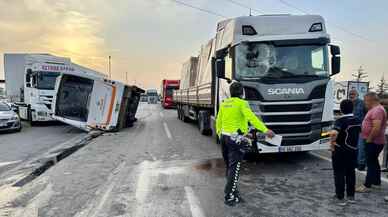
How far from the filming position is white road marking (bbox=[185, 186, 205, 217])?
15.0ft

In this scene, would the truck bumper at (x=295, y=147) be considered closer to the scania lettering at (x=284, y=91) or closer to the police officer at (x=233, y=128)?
the scania lettering at (x=284, y=91)

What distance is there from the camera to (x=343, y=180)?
510cm

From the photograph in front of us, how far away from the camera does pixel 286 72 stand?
7.43 m

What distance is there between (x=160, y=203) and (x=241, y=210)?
3.88 ft

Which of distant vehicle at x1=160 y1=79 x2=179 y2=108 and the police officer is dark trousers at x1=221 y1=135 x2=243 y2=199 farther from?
distant vehicle at x1=160 y1=79 x2=179 y2=108

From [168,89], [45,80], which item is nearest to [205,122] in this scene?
[45,80]

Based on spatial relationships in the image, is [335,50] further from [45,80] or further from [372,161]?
[45,80]

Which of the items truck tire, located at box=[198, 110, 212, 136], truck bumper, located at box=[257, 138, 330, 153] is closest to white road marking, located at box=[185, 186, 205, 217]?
truck bumper, located at box=[257, 138, 330, 153]

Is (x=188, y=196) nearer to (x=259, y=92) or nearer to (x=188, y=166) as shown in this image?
(x=188, y=166)

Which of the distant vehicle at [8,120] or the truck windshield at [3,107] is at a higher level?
the truck windshield at [3,107]

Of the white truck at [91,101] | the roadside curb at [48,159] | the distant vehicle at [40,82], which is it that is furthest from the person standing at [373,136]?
the distant vehicle at [40,82]

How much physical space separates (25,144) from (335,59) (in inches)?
384

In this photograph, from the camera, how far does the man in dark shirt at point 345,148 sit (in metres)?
4.98

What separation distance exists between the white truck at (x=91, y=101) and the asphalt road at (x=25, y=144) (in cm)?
79
